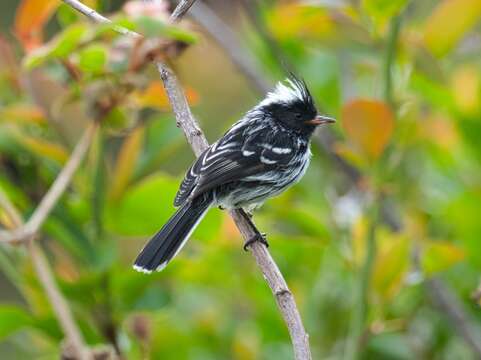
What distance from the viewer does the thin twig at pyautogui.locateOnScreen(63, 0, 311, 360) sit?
2.81 meters

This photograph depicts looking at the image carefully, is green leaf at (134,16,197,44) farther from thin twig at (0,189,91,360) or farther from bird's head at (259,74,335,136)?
bird's head at (259,74,335,136)

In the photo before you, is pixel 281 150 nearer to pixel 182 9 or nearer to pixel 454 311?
pixel 454 311

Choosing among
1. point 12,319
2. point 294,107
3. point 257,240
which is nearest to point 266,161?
point 294,107

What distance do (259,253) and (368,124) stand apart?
73 cm

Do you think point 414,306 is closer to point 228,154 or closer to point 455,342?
point 455,342

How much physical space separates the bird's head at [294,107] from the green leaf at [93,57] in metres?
1.54

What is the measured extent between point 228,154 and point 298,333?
1.68m

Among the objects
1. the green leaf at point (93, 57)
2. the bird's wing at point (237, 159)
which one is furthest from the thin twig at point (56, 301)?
the bird's wing at point (237, 159)

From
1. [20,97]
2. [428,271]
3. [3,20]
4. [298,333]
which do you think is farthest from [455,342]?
[3,20]

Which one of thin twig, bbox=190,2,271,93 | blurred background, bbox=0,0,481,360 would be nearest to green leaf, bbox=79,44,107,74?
blurred background, bbox=0,0,481,360

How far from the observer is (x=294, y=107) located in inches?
197

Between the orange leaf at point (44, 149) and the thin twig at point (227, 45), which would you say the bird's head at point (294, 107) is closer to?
the thin twig at point (227, 45)

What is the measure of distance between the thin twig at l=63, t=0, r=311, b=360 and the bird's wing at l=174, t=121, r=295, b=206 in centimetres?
21

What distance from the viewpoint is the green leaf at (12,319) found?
357cm
